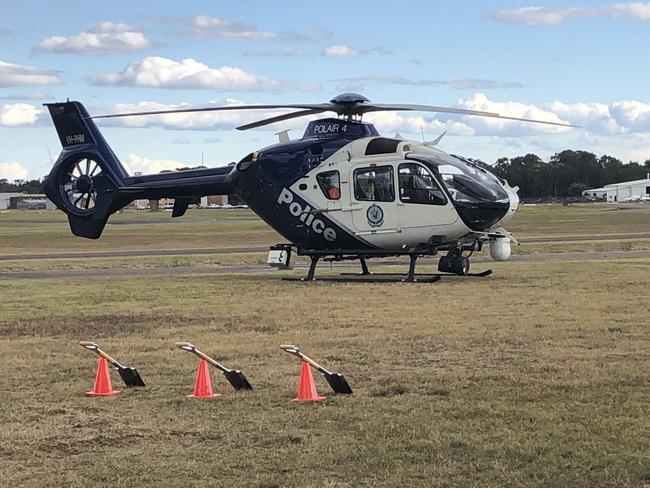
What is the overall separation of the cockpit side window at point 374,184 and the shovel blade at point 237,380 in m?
13.5

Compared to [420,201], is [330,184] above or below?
above

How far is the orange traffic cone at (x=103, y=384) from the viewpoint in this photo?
32.3 ft

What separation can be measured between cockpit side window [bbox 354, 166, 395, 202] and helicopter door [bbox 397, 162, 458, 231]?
0.25 metres

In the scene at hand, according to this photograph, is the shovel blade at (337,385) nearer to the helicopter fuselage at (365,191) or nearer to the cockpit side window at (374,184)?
the helicopter fuselage at (365,191)

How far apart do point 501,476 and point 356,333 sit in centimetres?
730

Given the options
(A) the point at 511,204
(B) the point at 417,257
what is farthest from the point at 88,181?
(A) the point at 511,204

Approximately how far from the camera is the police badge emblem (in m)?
23.2

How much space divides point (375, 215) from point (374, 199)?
371 millimetres

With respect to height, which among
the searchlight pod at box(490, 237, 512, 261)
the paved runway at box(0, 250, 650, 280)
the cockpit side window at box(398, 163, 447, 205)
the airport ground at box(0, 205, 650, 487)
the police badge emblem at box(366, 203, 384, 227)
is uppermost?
the cockpit side window at box(398, 163, 447, 205)

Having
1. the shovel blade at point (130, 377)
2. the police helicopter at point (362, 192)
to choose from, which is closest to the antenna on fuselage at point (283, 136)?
the police helicopter at point (362, 192)

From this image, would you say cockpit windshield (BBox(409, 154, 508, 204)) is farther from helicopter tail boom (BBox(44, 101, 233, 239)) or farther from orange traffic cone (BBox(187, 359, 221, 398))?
orange traffic cone (BBox(187, 359, 221, 398))

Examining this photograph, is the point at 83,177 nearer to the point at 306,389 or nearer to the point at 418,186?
the point at 418,186

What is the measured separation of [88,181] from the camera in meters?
27.8

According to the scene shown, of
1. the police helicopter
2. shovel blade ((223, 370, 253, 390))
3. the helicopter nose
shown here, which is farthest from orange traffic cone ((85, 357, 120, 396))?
the helicopter nose
